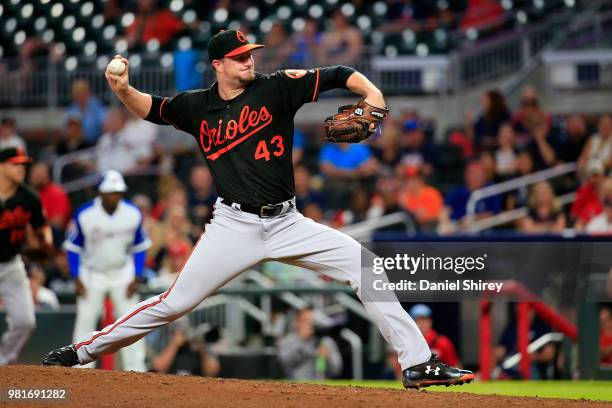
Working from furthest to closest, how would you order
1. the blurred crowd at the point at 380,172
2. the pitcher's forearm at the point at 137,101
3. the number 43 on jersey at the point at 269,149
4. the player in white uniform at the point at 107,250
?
the blurred crowd at the point at 380,172 < the player in white uniform at the point at 107,250 < the pitcher's forearm at the point at 137,101 < the number 43 on jersey at the point at 269,149

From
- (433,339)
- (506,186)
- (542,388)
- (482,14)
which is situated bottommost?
(542,388)

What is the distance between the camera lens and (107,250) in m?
9.97

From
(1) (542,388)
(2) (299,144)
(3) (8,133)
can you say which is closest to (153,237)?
(2) (299,144)

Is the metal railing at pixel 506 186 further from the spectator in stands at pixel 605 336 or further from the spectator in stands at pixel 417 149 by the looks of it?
the spectator in stands at pixel 605 336

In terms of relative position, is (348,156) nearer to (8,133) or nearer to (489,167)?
(489,167)

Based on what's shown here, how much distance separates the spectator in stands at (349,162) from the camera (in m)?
12.7

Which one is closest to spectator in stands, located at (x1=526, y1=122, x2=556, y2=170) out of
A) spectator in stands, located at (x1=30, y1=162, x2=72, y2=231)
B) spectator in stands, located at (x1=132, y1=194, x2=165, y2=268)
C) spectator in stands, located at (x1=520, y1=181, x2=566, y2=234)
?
spectator in stands, located at (x1=520, y1=181, x2=566, y2=234)

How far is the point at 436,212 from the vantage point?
11852mm

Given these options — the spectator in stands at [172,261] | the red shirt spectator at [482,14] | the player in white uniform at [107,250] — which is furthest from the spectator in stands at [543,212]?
the red shirt spectator at [482,14]

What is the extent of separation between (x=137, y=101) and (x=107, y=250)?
397 centimetres

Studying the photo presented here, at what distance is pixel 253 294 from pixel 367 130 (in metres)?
5.07

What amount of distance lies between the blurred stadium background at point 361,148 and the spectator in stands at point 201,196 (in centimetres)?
3

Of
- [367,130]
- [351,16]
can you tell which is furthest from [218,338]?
[351,16]

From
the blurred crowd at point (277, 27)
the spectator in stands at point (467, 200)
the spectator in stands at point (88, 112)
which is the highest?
the blurred crowd at point (277, 27)
